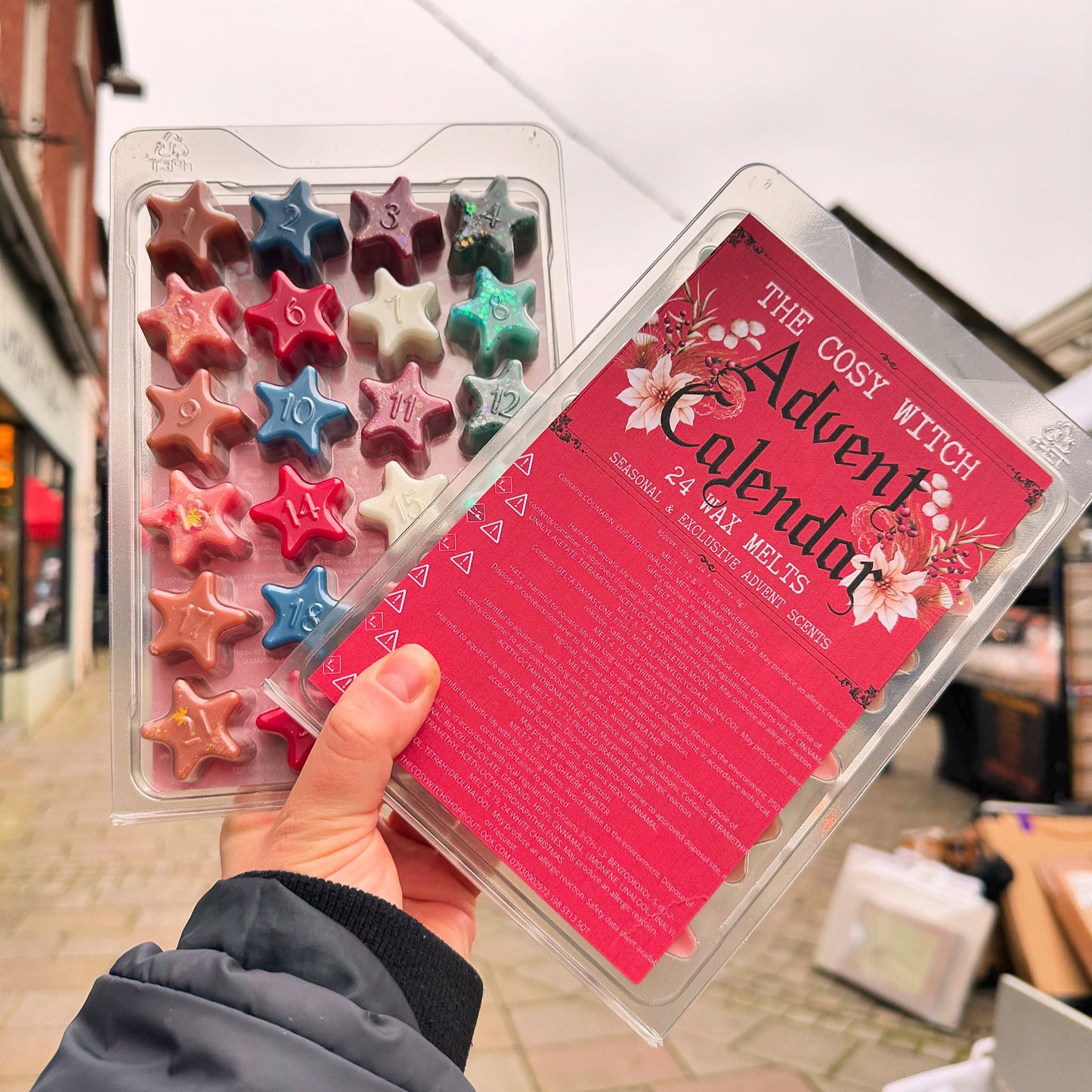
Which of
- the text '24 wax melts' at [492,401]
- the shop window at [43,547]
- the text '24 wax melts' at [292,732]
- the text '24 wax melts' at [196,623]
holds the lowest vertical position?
the shop window at [43,547]

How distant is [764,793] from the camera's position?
0.62 meters

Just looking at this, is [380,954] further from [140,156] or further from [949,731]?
[949,731]

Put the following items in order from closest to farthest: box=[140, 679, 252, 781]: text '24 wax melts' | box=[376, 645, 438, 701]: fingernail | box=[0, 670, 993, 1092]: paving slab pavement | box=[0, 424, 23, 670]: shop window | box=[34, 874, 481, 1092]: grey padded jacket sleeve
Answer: box=[34, 874, 481, 1092]: grey padded jacket sleeve, box=[376, 645, 438, 701]: fingernail, box=[140, 679, 252, 781]: text '24 wax melts', box=[0, 670, 993, 1092]: paving slab pavement, box=[0, 424, 23, 670]: shop window

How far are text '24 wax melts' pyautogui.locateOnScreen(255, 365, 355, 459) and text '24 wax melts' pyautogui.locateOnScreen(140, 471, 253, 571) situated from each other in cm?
8

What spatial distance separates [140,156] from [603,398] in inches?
24.6

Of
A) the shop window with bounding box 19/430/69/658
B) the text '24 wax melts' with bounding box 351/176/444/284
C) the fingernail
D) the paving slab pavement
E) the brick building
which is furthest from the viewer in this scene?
the shop window with bounding box 19/430/69/658

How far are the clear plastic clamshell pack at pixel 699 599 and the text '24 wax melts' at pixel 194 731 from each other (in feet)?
0.42

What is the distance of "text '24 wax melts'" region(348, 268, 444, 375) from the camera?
0.80 m

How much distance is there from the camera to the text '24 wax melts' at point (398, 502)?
0.75m

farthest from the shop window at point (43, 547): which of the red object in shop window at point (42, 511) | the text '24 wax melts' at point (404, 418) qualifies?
the text '24 wax melts' at point (404, 418)

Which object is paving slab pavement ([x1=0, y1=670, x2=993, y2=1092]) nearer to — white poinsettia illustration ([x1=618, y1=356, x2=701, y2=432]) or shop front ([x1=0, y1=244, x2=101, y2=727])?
shop front ([x1=0, y1=244, x2=101, y2=727])

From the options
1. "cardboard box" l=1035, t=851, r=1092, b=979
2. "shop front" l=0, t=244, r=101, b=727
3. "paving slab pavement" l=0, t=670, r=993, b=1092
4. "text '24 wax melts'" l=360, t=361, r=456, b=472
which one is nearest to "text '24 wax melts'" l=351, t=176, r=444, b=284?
"text '24 wax melts'" l=360, t=361, r=456, b=472

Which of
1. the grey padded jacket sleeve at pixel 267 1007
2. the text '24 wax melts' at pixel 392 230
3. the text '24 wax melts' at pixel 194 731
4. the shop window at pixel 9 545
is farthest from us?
the shop window at pixel 9 545

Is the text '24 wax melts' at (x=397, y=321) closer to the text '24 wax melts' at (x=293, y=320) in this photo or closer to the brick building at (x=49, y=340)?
the text '24 wax melts' at (x=293, y=320)
